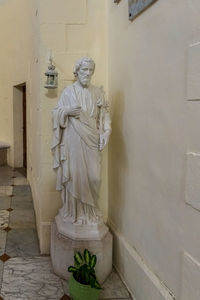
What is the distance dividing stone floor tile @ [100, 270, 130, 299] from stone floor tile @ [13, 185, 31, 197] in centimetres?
238

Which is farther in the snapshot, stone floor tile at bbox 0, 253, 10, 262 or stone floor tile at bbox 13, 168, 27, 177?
stone floor tile at bbox 13, 168, 27, 177

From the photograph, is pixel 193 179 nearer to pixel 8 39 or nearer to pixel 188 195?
pixel 188 195

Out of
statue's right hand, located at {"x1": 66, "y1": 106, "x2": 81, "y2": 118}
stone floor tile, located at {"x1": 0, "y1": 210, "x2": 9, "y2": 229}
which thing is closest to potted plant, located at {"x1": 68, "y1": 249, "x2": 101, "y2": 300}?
statue's right hand, located at {"x1": 66, "y1": 106, "x2": 81, "y2": 118}

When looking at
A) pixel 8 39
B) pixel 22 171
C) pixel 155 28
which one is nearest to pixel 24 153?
pixel 22 171

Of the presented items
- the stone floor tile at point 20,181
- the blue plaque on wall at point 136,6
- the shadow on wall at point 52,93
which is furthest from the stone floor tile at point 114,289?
the stone floor tile at point 20,181

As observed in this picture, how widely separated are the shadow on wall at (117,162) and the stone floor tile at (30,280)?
0.68 m

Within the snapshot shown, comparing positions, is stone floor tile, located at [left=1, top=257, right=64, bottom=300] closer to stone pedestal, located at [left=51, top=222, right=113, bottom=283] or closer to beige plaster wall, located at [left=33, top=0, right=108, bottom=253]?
stone pedestal, located at [left=51, top=222, right=113, bottom=283]

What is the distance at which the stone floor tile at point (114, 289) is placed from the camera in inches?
84.9

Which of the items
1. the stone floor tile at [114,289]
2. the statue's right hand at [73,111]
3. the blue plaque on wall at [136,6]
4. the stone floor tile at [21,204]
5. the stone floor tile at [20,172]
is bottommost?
the stone floor tile at [114,289]

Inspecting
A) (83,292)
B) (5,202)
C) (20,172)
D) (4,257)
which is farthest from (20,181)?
(83,292)

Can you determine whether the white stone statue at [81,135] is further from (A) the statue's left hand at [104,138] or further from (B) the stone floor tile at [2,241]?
(B) the stone floor tile at [2,241]

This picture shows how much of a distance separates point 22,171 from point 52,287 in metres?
3.91

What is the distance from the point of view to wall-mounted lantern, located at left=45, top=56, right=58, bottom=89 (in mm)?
2518

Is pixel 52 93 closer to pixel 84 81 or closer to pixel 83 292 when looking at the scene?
pixel 84 81
